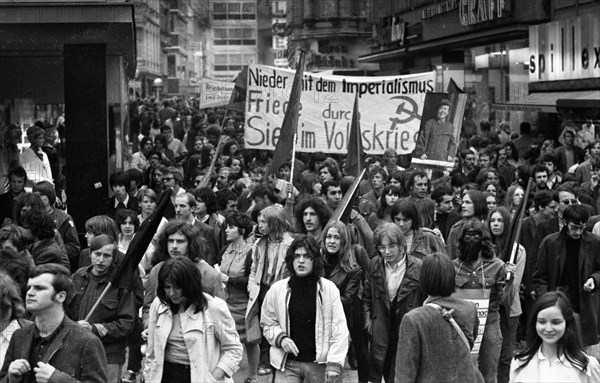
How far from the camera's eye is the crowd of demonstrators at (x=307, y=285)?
709 cm

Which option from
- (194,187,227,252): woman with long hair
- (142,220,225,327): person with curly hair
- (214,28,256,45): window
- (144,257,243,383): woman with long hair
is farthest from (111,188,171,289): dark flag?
(214,28,256,45): window

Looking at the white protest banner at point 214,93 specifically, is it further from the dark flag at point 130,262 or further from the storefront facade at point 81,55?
the dark flag at point 130,262

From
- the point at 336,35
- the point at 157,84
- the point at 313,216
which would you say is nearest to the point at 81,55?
the point at 313,216

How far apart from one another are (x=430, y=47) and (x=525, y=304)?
27016mm

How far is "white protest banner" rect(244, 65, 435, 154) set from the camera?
18844mm

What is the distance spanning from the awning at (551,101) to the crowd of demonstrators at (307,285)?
948 centimetres

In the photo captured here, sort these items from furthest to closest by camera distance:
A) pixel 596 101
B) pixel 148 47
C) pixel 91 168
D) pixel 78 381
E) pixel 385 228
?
1. pixel 148 47
2. pixel 596 101
3. pixel 91 168
4. pixel 385 228
5. pixel 78 381

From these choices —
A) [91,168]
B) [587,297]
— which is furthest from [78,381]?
[91,168]

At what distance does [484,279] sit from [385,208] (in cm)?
333

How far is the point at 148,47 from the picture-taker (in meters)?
53.0

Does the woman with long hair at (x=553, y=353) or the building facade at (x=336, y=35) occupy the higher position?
the building facade at (x=336, y=35)

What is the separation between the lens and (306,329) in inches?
329

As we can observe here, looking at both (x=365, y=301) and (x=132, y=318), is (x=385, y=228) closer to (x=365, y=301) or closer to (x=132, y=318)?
(x=365, y=301)

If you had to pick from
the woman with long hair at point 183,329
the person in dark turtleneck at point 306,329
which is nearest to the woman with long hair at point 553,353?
the woman with long hair at point 183,329
